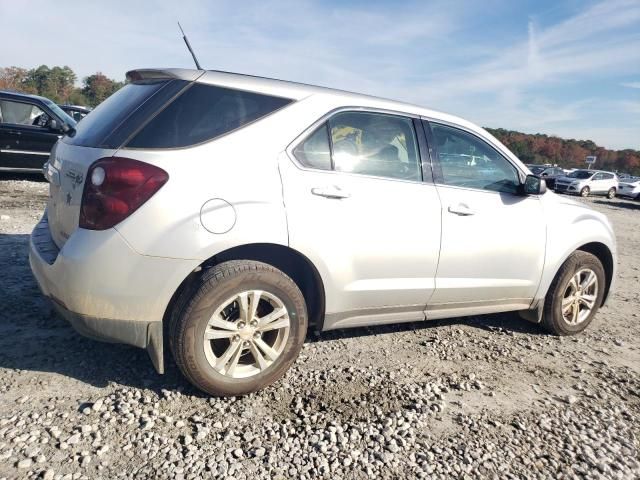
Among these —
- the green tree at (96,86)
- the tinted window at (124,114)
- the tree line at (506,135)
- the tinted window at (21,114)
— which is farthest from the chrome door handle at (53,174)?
the green tree at (96,86)

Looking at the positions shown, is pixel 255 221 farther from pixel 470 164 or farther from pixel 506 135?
pixel 506 135

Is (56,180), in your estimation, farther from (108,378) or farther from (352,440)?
(352,440)

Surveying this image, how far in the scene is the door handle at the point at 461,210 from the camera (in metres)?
3.35

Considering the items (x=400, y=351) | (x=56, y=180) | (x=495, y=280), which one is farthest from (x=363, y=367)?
(x=56, y=180)

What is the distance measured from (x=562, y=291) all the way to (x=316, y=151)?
8.46 ft

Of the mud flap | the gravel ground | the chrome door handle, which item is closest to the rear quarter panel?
the gravel ground

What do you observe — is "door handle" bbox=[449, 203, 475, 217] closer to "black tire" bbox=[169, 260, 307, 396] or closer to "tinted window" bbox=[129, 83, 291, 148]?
"black tire" bbox=[169, 260, 307, 396]

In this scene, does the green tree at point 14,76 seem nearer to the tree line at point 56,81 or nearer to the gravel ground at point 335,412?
the tree line at point 56,81

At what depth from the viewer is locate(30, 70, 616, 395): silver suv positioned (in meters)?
2.44

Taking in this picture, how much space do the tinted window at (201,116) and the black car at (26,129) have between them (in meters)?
8.16

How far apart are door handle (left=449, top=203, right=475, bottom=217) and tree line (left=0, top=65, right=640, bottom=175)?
6175 cm

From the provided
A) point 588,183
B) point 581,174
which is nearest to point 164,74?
point 588,183

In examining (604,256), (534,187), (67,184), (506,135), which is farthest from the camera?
(506,135)

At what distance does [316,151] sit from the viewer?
2910mm
